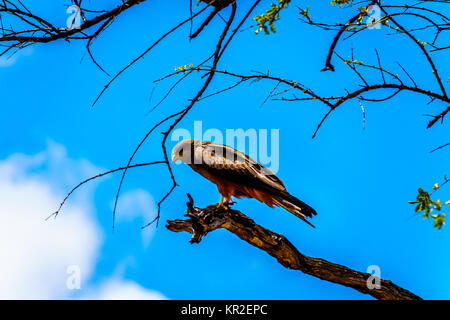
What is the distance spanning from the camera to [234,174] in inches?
173

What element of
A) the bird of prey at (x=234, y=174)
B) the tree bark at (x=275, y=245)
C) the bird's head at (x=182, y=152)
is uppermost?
the bird's head at (x=182, y=152)

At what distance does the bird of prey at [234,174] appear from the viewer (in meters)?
4.11

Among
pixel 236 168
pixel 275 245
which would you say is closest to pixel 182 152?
pixel 236 168

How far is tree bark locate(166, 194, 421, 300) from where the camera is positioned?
387 centimetres

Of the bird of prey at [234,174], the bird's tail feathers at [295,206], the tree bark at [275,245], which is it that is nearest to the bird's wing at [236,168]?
the bird of prey at [234,174]

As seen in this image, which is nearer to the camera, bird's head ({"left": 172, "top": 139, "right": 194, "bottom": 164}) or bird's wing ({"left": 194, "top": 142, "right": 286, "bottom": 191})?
bird's wing ({"left": 194, "top": 142, "right": 286, "bottom": 191})

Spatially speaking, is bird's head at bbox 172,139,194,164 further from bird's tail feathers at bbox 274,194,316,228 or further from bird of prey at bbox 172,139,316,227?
bird's tail feathers at bbox 274,194,316,228

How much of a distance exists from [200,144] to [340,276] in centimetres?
209

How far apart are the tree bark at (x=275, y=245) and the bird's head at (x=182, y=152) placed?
34.4 inches

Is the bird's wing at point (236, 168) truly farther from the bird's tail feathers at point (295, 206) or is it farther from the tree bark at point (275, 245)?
the tree bark at point (275, 245)

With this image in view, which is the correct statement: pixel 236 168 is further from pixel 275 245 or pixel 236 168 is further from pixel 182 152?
pixel 275 245

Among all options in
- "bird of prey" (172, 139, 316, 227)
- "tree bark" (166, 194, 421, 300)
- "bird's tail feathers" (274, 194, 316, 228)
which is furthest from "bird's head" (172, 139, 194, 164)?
"bird's tail feathers" (274, 194, 316, 228)
